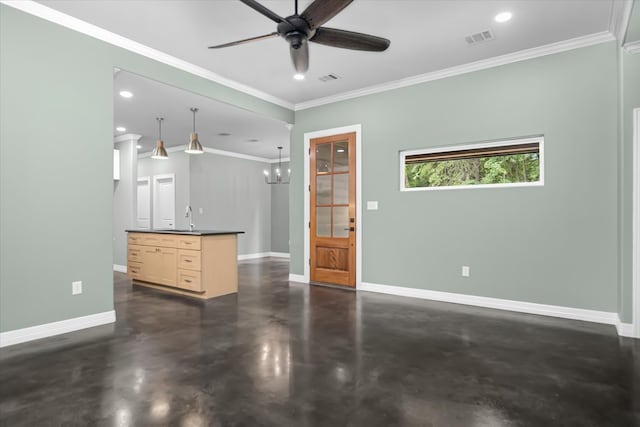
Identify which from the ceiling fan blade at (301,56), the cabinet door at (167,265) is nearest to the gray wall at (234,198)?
the cabinet door at (167,265)

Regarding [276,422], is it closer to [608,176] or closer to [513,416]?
[513,416]

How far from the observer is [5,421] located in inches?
72.7

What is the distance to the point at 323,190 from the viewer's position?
18.5 feet

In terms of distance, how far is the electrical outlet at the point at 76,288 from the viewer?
3.32m

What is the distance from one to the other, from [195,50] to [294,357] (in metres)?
3.37

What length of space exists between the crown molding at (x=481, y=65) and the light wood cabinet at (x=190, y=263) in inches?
106

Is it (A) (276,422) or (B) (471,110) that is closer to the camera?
(A) (276,422)

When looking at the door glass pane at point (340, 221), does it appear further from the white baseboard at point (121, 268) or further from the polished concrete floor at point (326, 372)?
the white baseboard at point (121, 268)

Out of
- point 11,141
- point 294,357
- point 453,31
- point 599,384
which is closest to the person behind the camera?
point 599,384

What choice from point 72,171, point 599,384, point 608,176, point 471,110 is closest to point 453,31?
point 471,110

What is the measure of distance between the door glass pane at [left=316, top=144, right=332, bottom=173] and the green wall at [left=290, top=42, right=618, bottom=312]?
21.6 inches

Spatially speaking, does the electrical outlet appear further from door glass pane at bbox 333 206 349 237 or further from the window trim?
the window trim

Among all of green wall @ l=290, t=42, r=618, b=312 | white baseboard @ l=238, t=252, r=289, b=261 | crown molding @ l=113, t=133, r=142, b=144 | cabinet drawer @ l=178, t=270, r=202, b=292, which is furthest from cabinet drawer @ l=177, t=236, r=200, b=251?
white baseboard @ l=238, t=252, r=289, b=261

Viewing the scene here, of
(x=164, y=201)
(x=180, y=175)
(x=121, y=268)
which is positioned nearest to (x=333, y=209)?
(x=180, y=175)
